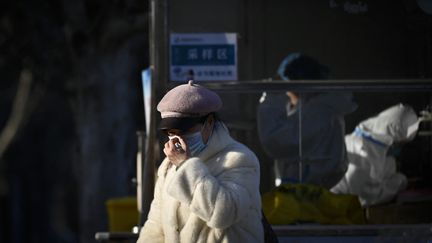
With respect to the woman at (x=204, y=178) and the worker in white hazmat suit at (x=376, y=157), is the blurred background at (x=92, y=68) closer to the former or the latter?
the worker in white hazmat suit at (x=376, y=157)

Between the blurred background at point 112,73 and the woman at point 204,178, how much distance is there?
2490 millimetres

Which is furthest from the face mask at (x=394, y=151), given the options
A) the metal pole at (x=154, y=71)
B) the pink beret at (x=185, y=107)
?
the pink beret at (x=185, y=107)

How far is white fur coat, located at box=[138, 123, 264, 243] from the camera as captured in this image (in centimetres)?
573

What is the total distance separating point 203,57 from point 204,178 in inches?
121

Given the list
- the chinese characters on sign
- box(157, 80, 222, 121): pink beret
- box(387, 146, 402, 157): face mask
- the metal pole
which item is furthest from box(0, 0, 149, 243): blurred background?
box(157, 80, 222, 121): pink beret

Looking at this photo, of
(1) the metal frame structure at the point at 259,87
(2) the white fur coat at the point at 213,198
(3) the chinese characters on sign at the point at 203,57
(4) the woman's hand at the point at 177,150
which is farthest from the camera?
(3) the chinese characters on sign at the point at 203,57

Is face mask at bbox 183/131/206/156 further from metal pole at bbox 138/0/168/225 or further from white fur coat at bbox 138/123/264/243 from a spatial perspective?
metal pole at bbox 138/0/168/225

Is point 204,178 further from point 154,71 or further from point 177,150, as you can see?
point 154,71

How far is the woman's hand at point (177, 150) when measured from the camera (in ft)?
19.2

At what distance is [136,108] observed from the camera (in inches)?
706

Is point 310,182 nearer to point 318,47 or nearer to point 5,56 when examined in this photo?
point 318,47

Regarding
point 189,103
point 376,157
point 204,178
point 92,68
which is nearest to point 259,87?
point 376,157

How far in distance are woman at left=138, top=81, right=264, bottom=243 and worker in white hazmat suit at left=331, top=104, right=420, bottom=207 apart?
2876 millimetres

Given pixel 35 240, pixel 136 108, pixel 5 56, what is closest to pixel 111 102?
pixel 136 108
